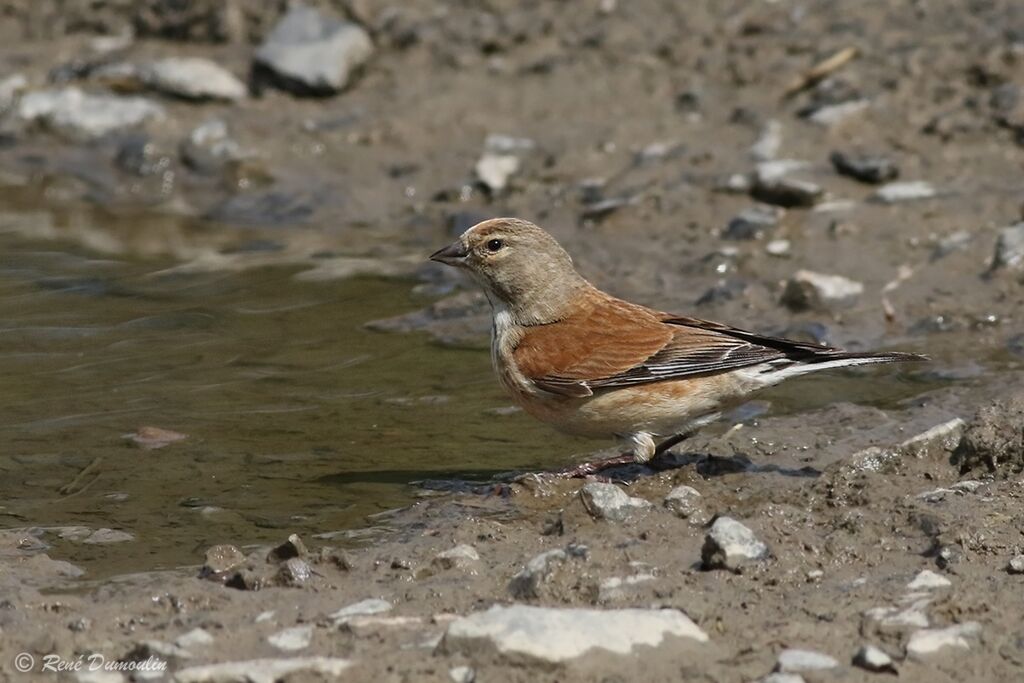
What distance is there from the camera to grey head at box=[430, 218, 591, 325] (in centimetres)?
669

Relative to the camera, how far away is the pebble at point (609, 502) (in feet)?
18.0

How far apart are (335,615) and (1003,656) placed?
6.13ft

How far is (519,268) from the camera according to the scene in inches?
265

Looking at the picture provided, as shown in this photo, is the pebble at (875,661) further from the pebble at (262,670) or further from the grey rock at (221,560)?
the grey rock at (221,560)

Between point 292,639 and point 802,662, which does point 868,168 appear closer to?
point 802,662

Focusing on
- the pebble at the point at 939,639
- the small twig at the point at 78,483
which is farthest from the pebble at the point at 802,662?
the small twig at the point at 78,483

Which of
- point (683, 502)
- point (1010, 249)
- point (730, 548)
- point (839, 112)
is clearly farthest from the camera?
point (839, 112)

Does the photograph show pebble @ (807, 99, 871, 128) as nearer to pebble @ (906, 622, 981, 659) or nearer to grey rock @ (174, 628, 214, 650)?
pebble @ (906, 622, 981, 659)

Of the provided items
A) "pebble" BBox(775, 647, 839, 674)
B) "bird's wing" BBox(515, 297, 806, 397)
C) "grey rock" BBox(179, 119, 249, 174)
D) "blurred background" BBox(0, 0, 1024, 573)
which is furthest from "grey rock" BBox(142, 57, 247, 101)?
"pebble" BBox(775, 647, 839, 674)

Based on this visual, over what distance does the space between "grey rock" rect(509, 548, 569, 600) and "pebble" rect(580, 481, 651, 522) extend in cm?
67

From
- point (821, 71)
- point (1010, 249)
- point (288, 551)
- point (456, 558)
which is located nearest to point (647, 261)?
point (1010, 249)

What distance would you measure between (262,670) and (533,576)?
3.14ft

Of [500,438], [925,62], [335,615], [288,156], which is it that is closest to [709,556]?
[335,615]

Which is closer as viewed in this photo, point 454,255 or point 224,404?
point 454,255
